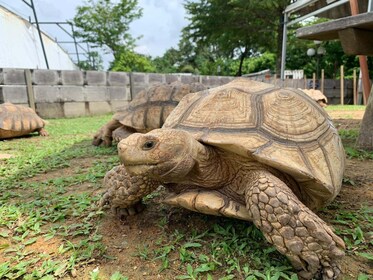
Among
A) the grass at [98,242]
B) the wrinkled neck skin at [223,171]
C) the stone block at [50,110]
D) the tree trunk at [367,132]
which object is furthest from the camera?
the stone block at [50,110]

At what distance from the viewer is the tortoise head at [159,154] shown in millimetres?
1329

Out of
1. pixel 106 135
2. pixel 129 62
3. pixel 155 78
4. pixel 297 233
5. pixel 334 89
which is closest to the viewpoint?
pixel 297 233

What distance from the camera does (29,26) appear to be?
1440 cm

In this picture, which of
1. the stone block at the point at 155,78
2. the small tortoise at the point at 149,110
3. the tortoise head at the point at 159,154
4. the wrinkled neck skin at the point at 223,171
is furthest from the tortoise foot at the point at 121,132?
the stone block at the point at 155,78

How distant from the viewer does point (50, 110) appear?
8391mm

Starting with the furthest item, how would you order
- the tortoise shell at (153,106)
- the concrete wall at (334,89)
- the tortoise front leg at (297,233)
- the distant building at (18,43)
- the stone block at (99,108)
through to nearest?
the concrete wall at (334,89)
the distant building at (18,43)
the stone block at (99,108)
the tortoise shell at (153,106)
the tortoise front leg at (297,233)

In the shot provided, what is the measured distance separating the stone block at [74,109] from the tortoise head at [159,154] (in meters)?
8.13

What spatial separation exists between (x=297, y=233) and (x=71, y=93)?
871 cm

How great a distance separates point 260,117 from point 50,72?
27.0 ft

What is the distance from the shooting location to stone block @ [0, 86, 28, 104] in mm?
7433

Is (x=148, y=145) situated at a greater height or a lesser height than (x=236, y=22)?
lesser

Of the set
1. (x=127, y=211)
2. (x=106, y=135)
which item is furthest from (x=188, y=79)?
(x=127, y=211)

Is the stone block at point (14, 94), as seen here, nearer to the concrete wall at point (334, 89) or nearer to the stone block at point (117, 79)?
the stone block at point (117, 79)

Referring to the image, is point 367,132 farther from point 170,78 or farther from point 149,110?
point 170,78
